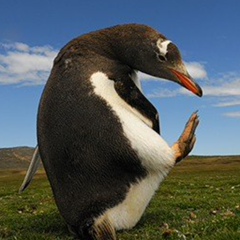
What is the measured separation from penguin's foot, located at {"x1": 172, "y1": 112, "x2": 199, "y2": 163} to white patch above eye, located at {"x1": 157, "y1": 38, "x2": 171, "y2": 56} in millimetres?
1051

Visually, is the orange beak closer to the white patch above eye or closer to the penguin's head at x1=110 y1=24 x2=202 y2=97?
the penguin's head at x1=110 y1=24 x2=202 y2=97

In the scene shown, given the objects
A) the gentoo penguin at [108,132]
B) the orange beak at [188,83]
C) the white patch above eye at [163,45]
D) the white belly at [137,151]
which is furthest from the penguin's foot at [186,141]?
the white patch above eye at [163,45]

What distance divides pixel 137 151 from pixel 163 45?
1.74 metres

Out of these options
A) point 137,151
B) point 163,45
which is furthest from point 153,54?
point 137,151

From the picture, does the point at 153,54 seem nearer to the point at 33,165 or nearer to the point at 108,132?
the point at 108,132

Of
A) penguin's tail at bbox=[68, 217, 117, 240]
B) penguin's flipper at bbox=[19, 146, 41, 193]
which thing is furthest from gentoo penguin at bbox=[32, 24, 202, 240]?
penguin's flipper at bbox=[19, 146, 41, 193]

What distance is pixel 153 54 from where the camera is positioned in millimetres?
7594

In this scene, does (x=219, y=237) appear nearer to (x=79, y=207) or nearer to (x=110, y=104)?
(x=79, y=207)

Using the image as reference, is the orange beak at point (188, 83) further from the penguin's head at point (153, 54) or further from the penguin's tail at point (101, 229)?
the penguin's tail at point (101, 229)

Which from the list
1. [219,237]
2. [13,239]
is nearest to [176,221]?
[219,237]

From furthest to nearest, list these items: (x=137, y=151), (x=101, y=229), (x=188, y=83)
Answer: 1. (x=188, y=83)
2. (x=101, y=229)
3. (x=137, y=151)

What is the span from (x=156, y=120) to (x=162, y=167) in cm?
72

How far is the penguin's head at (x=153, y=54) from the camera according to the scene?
7.56 metres

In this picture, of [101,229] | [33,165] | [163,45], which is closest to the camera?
[101,229]
